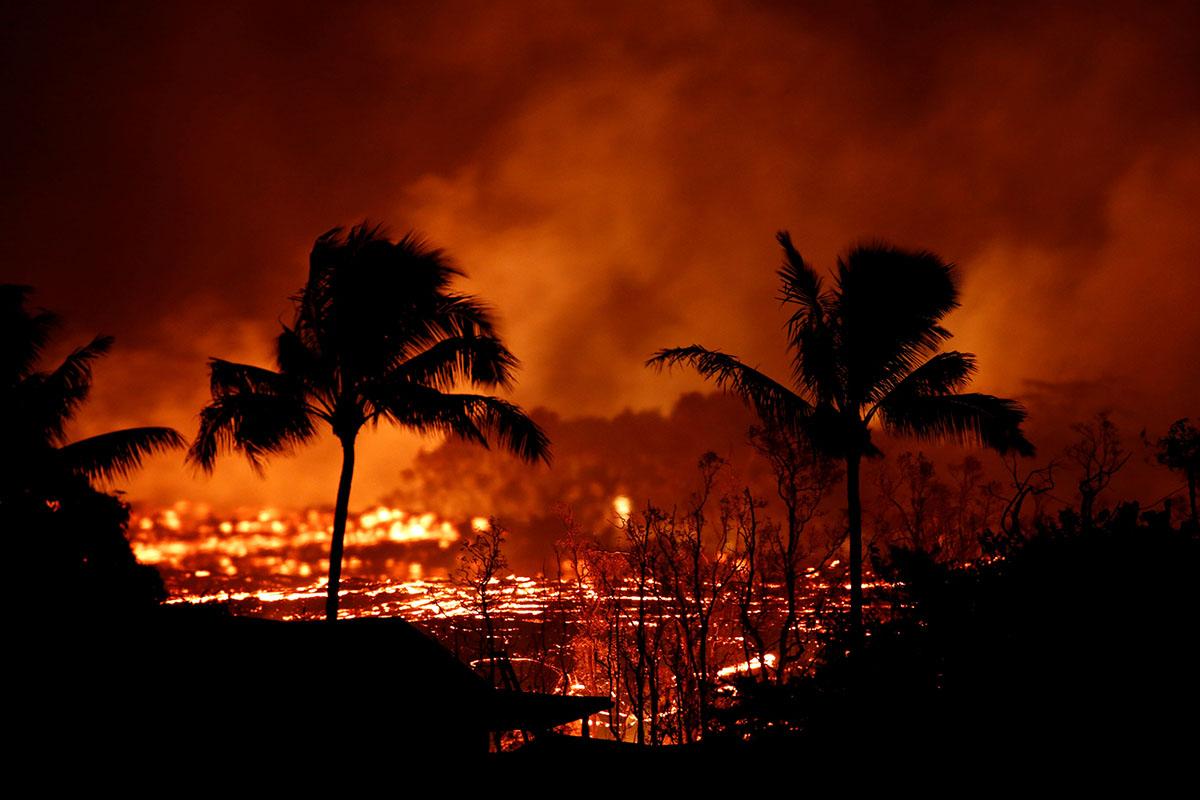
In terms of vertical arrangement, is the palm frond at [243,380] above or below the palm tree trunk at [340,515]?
above

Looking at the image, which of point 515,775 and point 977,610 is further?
point 515,775

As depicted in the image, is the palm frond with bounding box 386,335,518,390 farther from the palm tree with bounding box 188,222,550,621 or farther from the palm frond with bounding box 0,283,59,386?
the palm frond with bounding box 0,283,59,386

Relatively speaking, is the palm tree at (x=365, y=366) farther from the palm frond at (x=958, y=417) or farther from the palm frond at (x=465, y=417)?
the palm frond at (x=958, y=417)

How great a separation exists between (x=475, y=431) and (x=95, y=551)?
990 centimetres

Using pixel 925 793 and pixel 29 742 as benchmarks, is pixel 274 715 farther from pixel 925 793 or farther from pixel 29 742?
pixel 925 793

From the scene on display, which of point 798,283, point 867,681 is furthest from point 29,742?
point 798,283

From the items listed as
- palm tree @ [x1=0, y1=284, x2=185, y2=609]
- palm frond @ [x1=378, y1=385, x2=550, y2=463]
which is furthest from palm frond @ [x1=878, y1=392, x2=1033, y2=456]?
palm tree @ [x1=0, y1=284, x2=185, y2=609]

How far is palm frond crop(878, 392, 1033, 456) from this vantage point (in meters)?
14.7

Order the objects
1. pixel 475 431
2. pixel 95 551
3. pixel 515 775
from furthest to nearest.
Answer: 1. pixel 95 551
2. pixel 475 431
3. pixel 515 775

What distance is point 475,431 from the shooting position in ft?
52.3

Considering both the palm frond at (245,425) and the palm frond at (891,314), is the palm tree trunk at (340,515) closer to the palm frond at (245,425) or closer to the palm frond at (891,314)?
the palm frond at (245,425)

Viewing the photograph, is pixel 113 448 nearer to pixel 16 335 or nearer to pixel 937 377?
pixel 16 335

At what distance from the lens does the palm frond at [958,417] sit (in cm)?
1470

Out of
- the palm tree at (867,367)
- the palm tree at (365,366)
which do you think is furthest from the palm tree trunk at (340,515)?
the palm tree at (867,367)
